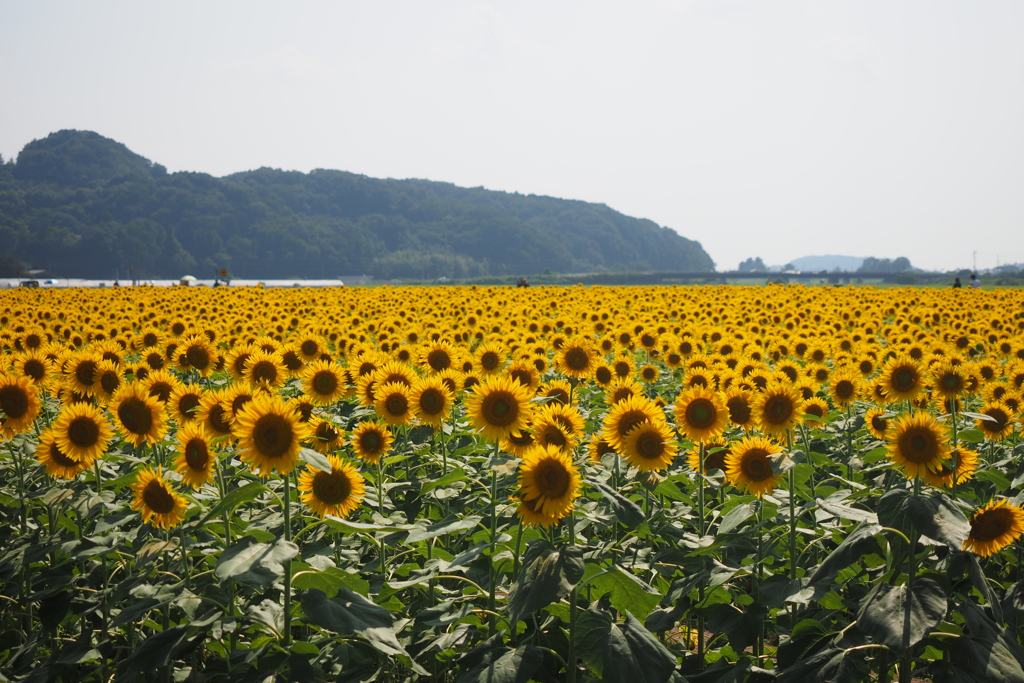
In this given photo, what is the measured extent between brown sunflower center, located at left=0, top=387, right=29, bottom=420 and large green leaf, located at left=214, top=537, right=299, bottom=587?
314 cm

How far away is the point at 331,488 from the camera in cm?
378

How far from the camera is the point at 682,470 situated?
205 inches

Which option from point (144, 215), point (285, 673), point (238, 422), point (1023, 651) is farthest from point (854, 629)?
point (144, 215)

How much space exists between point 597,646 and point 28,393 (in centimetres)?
432

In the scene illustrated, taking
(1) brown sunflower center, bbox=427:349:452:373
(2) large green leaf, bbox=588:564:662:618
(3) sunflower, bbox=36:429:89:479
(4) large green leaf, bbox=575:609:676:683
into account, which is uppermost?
(1) brown sunflower center, bbox=427:349:452:373

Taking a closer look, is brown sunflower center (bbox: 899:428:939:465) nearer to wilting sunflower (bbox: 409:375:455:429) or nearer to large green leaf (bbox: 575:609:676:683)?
large green leaf (bbox: 575:609:676:683)

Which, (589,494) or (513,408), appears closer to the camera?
(513,408)

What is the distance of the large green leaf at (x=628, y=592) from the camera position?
3.02 m

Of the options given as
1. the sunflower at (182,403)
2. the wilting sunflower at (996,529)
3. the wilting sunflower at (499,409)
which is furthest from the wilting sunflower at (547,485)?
the sunflower at (182,403)

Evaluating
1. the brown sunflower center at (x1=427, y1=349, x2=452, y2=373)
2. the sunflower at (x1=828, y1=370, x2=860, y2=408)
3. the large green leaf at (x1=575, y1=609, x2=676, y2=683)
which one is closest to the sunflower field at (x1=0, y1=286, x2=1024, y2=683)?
the large green leaf at (x1=575, y1=609, x2=676, y2=683)

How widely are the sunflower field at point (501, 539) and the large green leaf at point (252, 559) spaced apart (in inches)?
0.5

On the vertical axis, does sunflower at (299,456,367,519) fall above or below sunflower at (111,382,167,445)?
below

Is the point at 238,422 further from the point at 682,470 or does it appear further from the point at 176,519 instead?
the point at 682,470

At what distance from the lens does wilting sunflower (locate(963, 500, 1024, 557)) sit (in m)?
3.50
